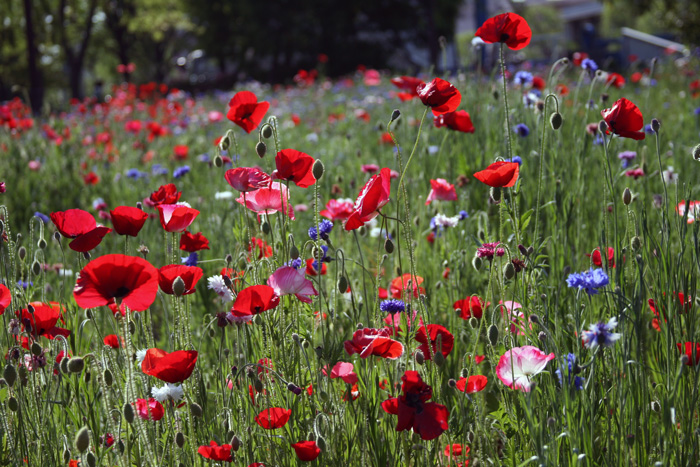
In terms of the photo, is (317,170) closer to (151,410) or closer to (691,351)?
(151,410)

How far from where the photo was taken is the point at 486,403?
5.30 ft

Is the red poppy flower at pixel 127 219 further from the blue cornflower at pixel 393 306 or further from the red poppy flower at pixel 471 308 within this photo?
the red poppy flower at pixel 471 308

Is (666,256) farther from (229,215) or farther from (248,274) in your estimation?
(229,215)

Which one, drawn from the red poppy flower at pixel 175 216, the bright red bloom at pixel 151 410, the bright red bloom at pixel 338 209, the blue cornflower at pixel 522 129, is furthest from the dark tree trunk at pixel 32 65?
the bright red bloom at pixel 151 410

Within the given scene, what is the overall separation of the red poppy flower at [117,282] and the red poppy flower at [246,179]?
0.38m

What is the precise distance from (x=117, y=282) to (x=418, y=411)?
1.86 ft

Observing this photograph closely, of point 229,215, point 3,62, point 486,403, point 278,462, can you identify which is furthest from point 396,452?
point 3,62

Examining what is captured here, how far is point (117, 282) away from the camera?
3.39 feet

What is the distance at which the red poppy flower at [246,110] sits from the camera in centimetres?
157

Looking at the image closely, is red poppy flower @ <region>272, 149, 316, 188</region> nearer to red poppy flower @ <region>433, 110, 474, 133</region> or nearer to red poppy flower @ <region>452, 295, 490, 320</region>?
red poppy flower @ <region>452, 295, 490, 320</region>

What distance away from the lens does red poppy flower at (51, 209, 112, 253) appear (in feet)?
4.19

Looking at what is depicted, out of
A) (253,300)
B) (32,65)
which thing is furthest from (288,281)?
(32,65)

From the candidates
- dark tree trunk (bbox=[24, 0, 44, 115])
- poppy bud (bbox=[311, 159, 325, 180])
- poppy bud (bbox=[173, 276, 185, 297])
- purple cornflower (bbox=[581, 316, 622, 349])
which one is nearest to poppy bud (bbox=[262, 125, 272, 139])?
poppy bud (bbox=[311, 159, 325, 180])

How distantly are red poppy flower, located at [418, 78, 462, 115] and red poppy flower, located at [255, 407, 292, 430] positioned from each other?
70 centimetres
